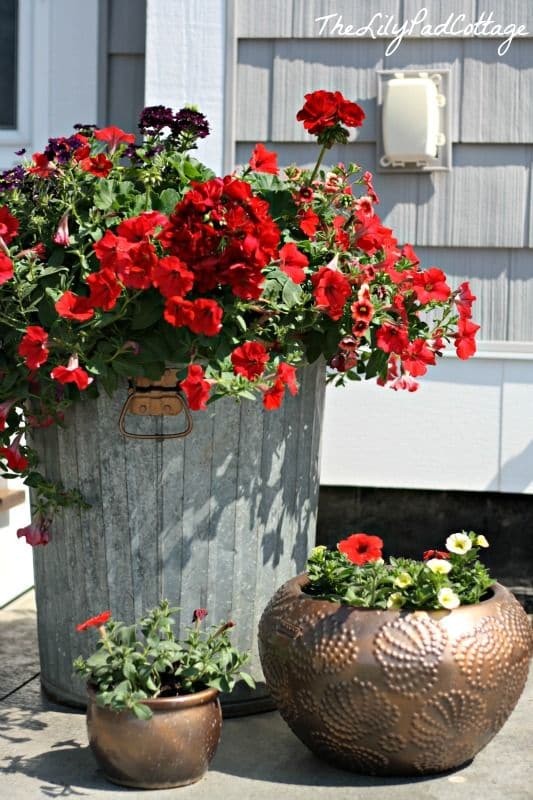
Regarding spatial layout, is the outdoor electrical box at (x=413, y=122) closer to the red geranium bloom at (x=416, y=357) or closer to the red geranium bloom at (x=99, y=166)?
the red geranium bloom at (x=416, y=357)

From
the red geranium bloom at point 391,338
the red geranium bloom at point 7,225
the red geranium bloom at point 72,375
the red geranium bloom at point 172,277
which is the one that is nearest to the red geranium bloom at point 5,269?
the red geranium bloom at point 7,225

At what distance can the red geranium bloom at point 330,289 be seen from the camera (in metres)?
2.30

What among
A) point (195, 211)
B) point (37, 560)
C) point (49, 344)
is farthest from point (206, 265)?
point (37, 560)

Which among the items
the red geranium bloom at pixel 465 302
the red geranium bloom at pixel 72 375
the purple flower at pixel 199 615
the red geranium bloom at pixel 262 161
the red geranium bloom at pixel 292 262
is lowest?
the purple flower at pixel 199 615

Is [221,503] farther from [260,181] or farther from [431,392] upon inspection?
[431,392]

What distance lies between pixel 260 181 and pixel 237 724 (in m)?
1.21

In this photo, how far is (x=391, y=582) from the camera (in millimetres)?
2312

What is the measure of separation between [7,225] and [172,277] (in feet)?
1.36

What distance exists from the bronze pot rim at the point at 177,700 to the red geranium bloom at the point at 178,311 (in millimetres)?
714

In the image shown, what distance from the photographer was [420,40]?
3.37m

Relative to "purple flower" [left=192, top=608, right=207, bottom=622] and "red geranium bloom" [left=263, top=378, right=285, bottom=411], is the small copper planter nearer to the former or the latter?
"purple flower" [left=192, top=608, right=207, bottom=622]

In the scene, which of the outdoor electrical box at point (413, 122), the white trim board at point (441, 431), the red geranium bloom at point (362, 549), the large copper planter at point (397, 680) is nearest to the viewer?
the large copper planter at point (397, 680)

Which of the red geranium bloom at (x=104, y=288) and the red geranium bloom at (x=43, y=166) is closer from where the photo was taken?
the red geranium bloom at (x=104, y=288)

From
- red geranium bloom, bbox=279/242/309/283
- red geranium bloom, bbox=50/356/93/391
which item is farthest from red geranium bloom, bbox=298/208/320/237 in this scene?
red geranium bloom, bbox=50/356/93/391
